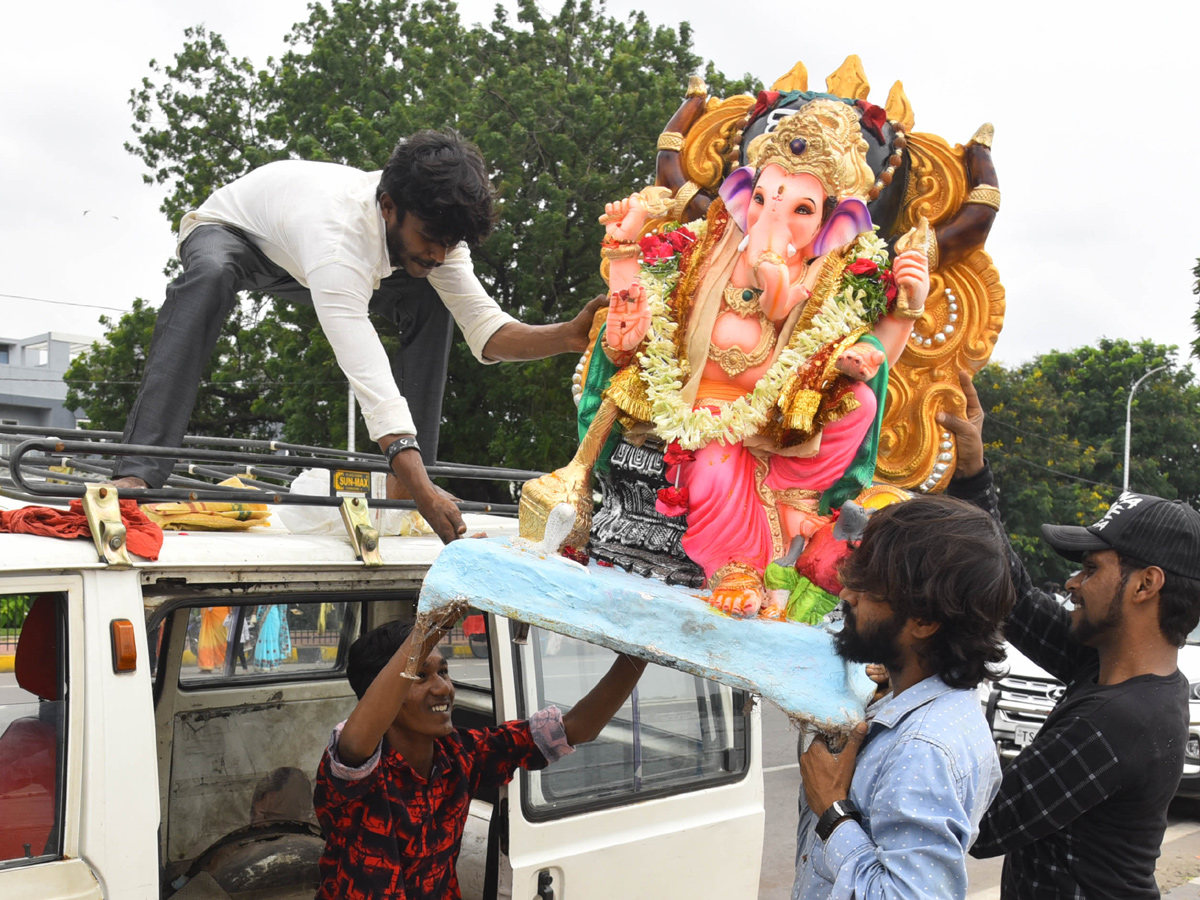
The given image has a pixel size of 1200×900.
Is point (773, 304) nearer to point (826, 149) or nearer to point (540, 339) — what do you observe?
point (826, 149)

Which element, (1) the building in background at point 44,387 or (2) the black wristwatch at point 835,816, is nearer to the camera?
(2) the black wristwatch at point 835,816

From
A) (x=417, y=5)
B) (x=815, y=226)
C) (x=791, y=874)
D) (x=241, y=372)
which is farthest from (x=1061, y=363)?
(x=815, y=226)

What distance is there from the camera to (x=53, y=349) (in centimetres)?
3522

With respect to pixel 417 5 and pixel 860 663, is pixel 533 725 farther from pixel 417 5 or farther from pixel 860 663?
pixel 417 5

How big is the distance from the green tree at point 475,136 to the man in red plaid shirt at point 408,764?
35.7 feet

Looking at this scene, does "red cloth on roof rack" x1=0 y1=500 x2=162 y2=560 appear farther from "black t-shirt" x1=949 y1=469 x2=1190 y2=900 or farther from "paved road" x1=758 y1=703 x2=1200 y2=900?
"paved road" x1=758 y1=703 x2=1200 y2=900

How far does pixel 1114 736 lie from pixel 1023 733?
6969mm

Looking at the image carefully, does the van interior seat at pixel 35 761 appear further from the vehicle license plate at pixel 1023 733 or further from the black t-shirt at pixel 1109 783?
the vehicle license plate at pixel 1023 733

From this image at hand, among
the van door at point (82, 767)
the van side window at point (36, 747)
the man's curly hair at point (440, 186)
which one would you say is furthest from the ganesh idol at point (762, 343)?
the van side window at point (36, 747)

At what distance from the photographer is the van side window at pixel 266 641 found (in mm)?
3951

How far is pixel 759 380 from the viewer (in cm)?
258

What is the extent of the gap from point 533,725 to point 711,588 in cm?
65

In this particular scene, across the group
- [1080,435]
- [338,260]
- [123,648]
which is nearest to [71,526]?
[123,648]

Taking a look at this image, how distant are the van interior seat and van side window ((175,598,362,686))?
1.33 meters
